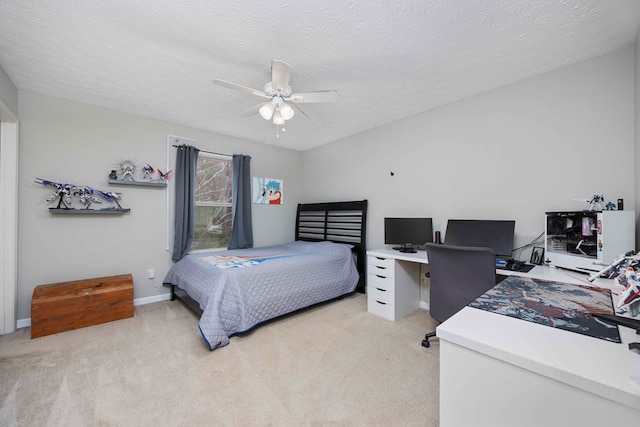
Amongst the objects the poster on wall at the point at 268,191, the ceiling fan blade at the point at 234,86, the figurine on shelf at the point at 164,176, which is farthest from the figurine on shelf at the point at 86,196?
the ceiling fan blade at the point at 234,86

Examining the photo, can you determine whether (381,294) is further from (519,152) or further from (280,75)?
(280,75)

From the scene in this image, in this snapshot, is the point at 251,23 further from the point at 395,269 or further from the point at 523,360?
the point at 395,269

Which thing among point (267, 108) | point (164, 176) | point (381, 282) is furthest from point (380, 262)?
point (164, 176)

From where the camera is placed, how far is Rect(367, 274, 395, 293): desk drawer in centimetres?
283

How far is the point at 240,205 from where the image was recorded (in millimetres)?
4051

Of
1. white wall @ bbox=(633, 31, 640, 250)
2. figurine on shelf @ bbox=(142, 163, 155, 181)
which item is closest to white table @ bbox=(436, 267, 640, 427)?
white wall @ bbox=(633, 31, 640, 250)

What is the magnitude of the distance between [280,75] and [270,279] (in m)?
1.87

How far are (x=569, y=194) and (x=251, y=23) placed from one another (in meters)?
2.84

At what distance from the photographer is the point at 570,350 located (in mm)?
769

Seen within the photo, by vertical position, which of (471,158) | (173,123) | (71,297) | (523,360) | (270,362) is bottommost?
(270,362)

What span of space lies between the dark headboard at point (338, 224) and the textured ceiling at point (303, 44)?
1.68 meters

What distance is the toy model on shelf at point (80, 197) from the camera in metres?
2.77

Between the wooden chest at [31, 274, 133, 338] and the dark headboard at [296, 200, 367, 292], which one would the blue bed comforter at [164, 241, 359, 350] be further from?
the wooden chest at [31, 274, 133, 338]

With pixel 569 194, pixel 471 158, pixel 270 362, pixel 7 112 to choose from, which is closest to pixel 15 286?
pixel 7 112
